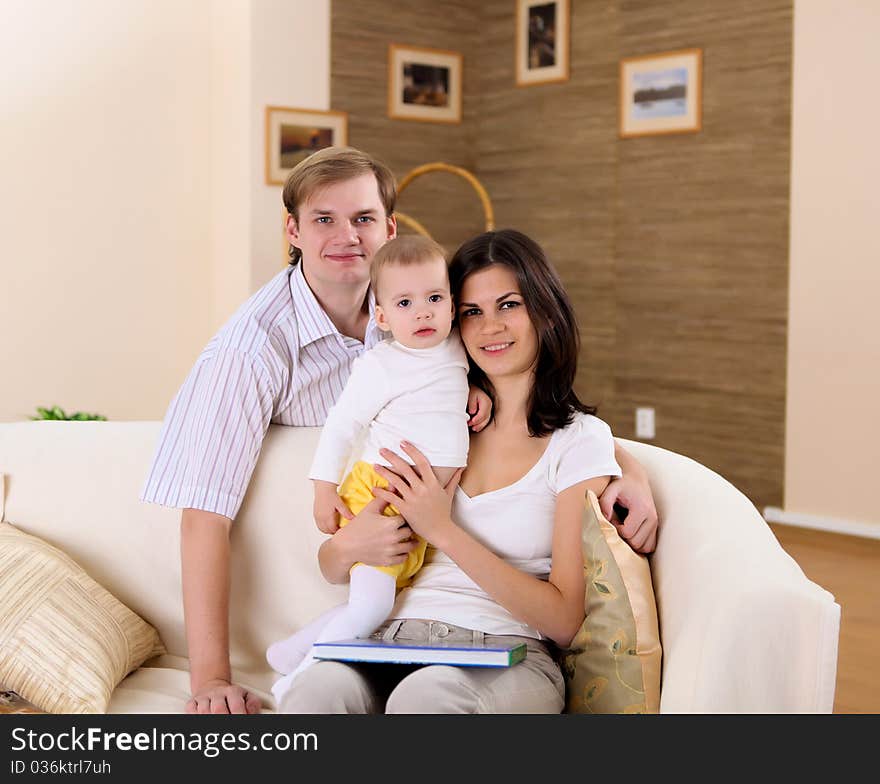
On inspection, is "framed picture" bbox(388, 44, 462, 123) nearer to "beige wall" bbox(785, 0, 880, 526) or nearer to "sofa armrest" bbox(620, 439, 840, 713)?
"beige wall" bbox(785, 0, 880, 526)

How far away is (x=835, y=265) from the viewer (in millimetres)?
5168

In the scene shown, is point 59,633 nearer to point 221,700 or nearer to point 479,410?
point 221,700

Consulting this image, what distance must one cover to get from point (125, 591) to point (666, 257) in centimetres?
391

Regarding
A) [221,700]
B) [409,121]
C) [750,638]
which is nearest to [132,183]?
[409,121]

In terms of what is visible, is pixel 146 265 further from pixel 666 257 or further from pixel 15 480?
pixel 15 480

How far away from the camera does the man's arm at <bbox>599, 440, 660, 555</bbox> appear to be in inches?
76.7

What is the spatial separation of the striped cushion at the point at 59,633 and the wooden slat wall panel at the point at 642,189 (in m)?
3.76

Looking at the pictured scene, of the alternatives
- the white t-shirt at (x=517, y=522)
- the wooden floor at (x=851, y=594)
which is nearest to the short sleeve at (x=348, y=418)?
the white t-shirt at (x=517, y=522)

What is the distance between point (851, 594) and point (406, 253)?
112 inches

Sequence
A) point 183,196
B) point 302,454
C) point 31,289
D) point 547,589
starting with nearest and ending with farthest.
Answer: point 547,589
point 302,454
point 31,289
point 183,196

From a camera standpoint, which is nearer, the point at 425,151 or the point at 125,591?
the point at 125,591

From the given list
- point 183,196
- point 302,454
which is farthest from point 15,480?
point 183,196

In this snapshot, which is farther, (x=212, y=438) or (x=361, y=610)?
(x=212, y=438)

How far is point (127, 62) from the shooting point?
550 centimetres
